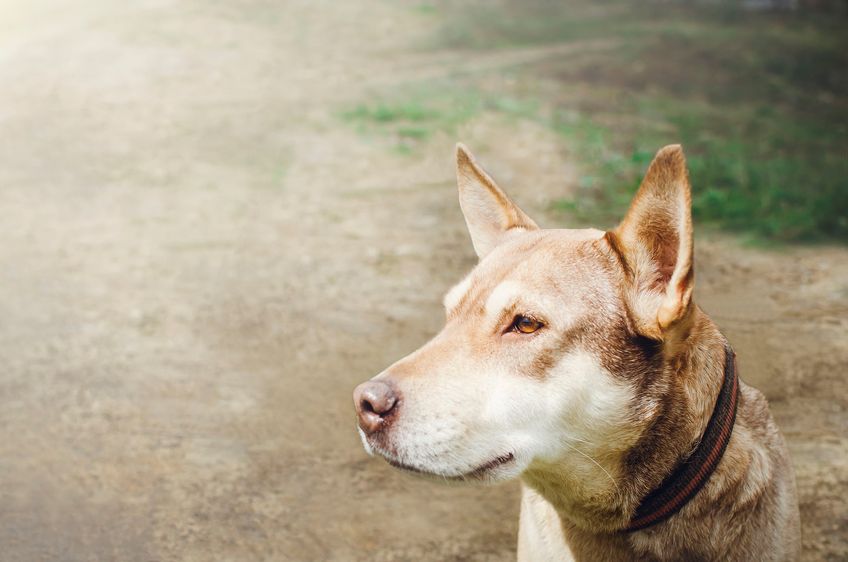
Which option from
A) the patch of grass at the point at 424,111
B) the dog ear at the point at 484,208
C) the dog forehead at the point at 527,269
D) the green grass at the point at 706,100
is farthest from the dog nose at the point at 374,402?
the patch of grass at the point at 424,111

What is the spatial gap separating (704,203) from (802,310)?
184 centimetres

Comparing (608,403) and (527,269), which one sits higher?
(527,269)

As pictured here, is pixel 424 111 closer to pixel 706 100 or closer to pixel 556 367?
pixel 706 100

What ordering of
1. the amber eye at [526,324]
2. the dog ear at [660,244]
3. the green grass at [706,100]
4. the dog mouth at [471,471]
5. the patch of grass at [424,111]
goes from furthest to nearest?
the patch of grass at [424,111] < the green grass at [706,100] < the amber eye at [526,324] < the dog mouth at [471,471] < the dog ear at [660,244]

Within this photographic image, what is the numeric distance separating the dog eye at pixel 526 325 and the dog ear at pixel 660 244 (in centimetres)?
31

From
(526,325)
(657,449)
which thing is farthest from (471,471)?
(657,449)

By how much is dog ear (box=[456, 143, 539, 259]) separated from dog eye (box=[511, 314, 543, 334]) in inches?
26.7

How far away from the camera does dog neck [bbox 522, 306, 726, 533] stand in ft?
9.50

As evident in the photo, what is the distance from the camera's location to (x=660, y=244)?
2900 mm

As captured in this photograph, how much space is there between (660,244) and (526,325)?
0.51 m

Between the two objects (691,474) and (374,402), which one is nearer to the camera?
(374,402)

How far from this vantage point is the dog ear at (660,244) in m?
2.71

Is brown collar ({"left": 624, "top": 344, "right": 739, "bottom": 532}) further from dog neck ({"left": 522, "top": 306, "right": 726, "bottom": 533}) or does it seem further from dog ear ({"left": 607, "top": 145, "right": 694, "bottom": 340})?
dog ear ({"left": 607, "top": 145, "right": 694, "bottom": 340})

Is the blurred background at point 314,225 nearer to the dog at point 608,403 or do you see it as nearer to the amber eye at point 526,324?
the dog at point 608,403
